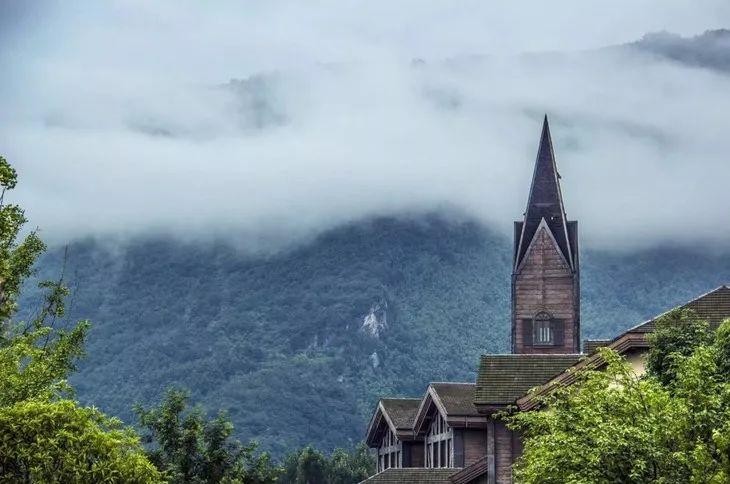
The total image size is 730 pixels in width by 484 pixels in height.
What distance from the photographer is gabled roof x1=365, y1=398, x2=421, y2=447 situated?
70875mm

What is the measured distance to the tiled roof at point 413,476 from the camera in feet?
190

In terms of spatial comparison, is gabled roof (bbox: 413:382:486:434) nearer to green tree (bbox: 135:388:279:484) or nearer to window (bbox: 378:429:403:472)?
window (bbox: 378:429:403:472)

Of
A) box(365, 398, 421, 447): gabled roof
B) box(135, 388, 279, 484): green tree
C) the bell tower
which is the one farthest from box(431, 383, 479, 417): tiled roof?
the bell tower

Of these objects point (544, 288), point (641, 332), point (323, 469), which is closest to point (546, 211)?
point (544, 288)

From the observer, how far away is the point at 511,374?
50.8 meters

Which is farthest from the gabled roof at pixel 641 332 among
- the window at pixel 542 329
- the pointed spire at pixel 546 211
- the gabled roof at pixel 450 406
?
the pointed spire at pixel 546 211

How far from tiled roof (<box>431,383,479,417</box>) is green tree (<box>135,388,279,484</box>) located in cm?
1505

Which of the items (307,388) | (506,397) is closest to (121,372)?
(307,388)

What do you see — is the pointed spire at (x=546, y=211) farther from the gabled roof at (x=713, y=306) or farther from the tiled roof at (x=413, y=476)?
the gabled roof at (x=713, y=306)

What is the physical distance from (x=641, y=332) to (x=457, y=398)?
21.1 metres

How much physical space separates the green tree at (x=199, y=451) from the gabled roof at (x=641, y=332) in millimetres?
8138

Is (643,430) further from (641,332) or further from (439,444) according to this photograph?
(439,444)

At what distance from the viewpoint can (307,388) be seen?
182125mm

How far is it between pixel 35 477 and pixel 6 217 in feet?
17.3
